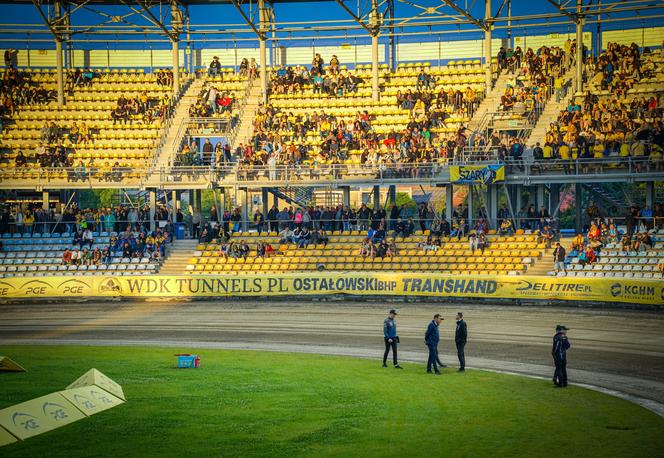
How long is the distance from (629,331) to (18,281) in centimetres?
2766

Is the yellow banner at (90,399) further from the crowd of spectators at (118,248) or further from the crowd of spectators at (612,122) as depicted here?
the crowd of spectators at (612,122)

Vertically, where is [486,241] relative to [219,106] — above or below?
below

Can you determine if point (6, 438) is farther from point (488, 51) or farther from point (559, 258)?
point (488, 51)

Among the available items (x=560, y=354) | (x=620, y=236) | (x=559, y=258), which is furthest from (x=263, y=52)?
(x=560, y=354)

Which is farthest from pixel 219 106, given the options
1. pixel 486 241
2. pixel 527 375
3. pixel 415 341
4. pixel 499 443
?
pixel 499 443

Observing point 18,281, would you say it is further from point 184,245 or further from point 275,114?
point 275,114

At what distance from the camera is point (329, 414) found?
1928cm

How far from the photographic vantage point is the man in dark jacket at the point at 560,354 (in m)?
21.0

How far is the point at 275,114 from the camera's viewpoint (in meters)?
51.0

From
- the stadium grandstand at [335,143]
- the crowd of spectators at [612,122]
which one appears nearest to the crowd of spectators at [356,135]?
the stadium grandstand at [335,143]

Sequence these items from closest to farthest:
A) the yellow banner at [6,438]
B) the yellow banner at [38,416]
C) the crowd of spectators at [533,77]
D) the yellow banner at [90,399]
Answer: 1. the yellow banner at [6,438]
2. the yellow banner at [38,416]
3. the yellow banner at [90,399]
4. the crowd of spectators at [533,77]

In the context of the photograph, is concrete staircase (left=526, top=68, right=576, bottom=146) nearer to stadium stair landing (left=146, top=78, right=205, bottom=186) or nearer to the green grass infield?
stadium stair landing (left=146, top=78, right=205, bottom=186)

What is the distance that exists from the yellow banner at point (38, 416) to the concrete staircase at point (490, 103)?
31.0 metres

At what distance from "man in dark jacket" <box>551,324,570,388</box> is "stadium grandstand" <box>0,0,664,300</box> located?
15.2 meters
